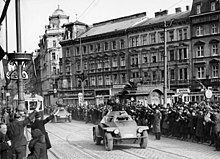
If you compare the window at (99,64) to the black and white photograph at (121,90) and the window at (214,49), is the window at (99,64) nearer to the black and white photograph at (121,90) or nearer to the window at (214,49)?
the black and white photograph at (121,90)

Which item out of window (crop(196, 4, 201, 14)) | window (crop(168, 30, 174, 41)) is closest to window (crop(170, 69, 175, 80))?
window (crop(168, 30, 174, 41))

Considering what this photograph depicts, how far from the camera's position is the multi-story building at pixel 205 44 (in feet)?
172

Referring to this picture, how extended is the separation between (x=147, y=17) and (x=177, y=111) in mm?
47773

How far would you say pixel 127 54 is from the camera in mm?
64812

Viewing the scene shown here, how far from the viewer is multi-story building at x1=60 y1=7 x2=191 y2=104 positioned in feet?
187

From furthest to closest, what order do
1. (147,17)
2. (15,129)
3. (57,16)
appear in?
(57,16), (147,17), (15,129)

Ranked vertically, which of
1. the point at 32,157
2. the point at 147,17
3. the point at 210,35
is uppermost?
the point at 147,17

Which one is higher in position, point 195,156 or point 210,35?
point 210,35

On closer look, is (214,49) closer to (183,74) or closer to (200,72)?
(200,72)

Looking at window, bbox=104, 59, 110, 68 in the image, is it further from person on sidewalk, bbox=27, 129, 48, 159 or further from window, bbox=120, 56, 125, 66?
person on sidewalk, bbox=27, 129, 48, 159

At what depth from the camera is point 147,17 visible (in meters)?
67.2

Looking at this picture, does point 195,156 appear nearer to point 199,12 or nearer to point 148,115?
point 148,115

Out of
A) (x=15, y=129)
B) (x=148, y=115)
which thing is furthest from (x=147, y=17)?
(x=15, y=129)

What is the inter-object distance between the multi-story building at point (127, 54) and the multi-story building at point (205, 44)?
1.28 metres
